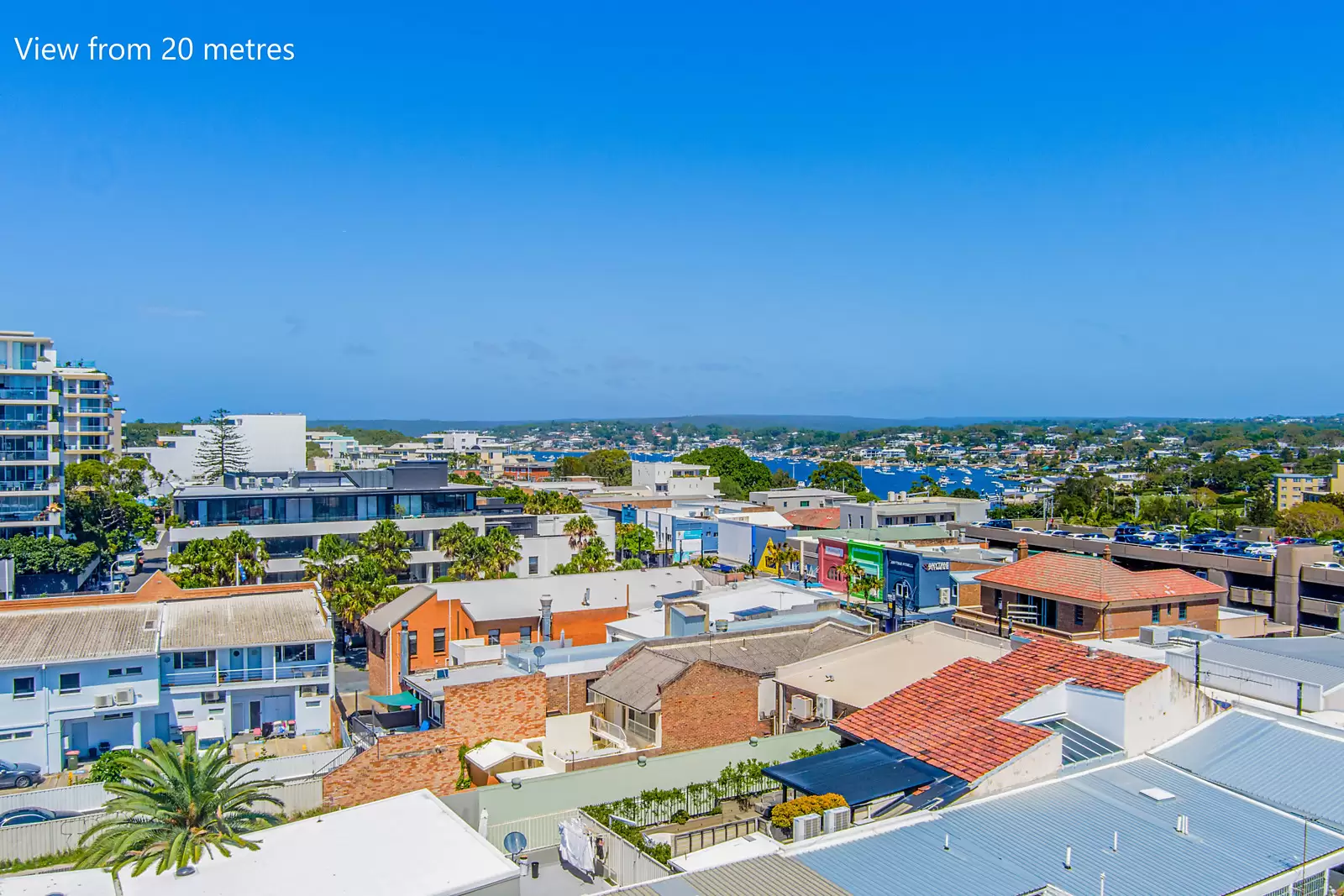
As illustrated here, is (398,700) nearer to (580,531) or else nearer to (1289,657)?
(1289,657)

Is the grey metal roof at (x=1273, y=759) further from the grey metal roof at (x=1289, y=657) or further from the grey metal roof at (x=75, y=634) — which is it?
the grey metal roof at (x=75, y=634)

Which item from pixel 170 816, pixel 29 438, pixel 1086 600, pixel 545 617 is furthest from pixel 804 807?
pixel 29 438

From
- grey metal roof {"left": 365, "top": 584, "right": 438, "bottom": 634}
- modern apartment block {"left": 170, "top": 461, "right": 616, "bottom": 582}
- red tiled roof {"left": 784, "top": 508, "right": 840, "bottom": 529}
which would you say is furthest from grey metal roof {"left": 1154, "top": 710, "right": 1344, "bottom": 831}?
red tiled roof {"left": 784, "top": 508, "right": 840, "bottom": 529}

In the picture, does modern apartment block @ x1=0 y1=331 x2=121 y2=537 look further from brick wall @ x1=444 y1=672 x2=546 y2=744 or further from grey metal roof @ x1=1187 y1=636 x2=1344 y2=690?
grey metal roof @ x1=1187 y1=636 x2=1344 y2=690

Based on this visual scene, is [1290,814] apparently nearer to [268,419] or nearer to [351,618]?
[351,618]

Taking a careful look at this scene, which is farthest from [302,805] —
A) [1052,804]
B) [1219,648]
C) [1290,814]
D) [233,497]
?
[233,497]
